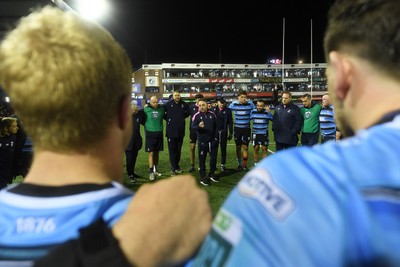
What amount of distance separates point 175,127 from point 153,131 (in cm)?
72

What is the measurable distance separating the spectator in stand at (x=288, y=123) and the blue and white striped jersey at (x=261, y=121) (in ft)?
2.99

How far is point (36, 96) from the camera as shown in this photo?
91 centimetres

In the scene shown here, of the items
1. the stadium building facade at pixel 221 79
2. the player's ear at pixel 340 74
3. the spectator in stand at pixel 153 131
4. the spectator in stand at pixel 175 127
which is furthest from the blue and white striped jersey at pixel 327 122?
the stadium building facade at pixel 221 79

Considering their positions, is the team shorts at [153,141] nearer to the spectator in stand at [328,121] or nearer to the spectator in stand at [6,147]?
the spectator in stand at [6,147]

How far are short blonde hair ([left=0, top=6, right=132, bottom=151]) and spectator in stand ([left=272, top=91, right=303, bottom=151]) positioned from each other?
370 inches

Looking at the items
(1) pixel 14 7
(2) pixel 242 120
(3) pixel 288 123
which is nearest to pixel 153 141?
(2) pixel 242 120

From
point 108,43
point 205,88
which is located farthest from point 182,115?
point 205,88

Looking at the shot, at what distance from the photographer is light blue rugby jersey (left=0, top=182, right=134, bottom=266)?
2.89ft

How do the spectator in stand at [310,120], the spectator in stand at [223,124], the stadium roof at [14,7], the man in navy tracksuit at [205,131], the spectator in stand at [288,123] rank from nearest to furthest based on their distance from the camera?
1. the man in navy tracksuit at [205,131]
2. the spectator in stand at [288,123]
3. the spectator in stand at [310,120]
4. the stadium roof at [14,7]
5. the spectator in stand at [223,124]

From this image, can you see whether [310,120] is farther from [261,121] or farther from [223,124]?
[223,124]

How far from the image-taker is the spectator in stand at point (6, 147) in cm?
530

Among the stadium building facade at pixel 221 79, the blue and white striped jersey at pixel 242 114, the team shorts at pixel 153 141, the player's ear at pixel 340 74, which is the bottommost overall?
the team shorts at pixel 153 141

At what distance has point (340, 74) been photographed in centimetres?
95

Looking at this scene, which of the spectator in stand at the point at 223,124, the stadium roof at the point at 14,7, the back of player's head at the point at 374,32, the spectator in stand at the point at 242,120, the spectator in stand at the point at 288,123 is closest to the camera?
the back of player's head at the point at 374,32
